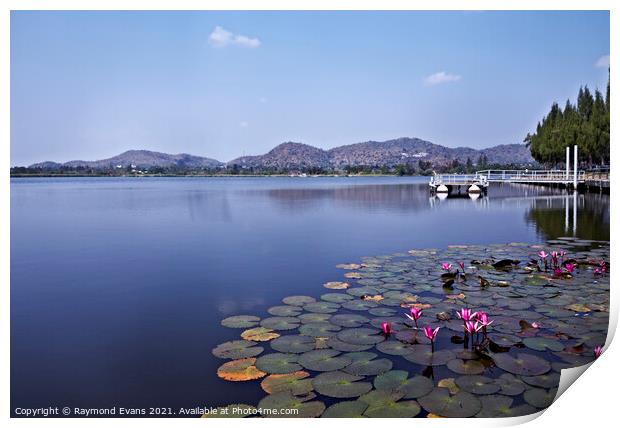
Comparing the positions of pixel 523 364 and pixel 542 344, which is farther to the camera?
pixel 542 344

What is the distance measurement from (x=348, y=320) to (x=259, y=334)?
0.91 metres

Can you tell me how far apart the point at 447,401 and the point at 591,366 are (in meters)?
1.60

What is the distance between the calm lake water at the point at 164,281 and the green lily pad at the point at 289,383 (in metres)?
0.13

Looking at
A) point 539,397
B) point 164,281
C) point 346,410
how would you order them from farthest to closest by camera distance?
point 164,281 → point 539,397 → point 346,410

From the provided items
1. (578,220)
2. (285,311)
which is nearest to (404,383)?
(285,311)

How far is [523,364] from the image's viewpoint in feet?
12.3

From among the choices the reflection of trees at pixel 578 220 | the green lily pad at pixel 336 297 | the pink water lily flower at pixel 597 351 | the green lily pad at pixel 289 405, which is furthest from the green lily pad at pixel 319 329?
the reflection of trees at pixel 578 220

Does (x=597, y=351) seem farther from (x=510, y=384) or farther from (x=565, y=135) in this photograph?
(x=565, y=135)

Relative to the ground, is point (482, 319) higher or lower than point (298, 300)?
higher

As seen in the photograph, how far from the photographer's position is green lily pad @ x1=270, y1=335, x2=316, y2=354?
4.05m

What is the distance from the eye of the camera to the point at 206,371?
3854 millimetres

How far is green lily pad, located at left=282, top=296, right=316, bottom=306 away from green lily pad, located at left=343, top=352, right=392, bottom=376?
1.62 metres

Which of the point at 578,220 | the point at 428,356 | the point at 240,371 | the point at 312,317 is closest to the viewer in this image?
the point at 240,371
